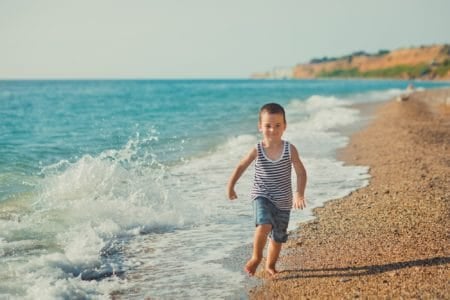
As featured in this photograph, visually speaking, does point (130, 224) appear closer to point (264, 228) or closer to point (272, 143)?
point (264, 228)

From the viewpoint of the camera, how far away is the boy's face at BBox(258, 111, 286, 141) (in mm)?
4711

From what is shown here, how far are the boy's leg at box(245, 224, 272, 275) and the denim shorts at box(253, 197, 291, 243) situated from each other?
55mm

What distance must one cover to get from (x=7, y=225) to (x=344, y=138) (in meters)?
12.8

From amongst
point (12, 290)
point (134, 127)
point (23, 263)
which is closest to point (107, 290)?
point (12, 290)

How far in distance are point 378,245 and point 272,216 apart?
5.16 ft

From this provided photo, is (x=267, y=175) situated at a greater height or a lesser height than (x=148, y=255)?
greater

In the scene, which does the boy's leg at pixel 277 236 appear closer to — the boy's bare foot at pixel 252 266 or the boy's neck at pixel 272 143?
the boy's bare foot at pixel 252 266

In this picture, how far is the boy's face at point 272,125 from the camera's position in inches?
185

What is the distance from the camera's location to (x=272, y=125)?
4734 millimetres

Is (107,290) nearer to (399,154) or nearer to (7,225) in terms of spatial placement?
(7,225)

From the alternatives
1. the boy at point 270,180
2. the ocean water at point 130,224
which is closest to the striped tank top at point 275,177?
the boy at point 270,180

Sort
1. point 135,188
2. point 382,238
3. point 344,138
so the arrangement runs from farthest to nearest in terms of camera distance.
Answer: point 344,138, point 135,188, point 382,238

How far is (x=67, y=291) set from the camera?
4621mm

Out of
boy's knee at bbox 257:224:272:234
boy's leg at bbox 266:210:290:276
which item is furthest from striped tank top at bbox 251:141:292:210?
boy's knee at bbox 257:224:272:234
